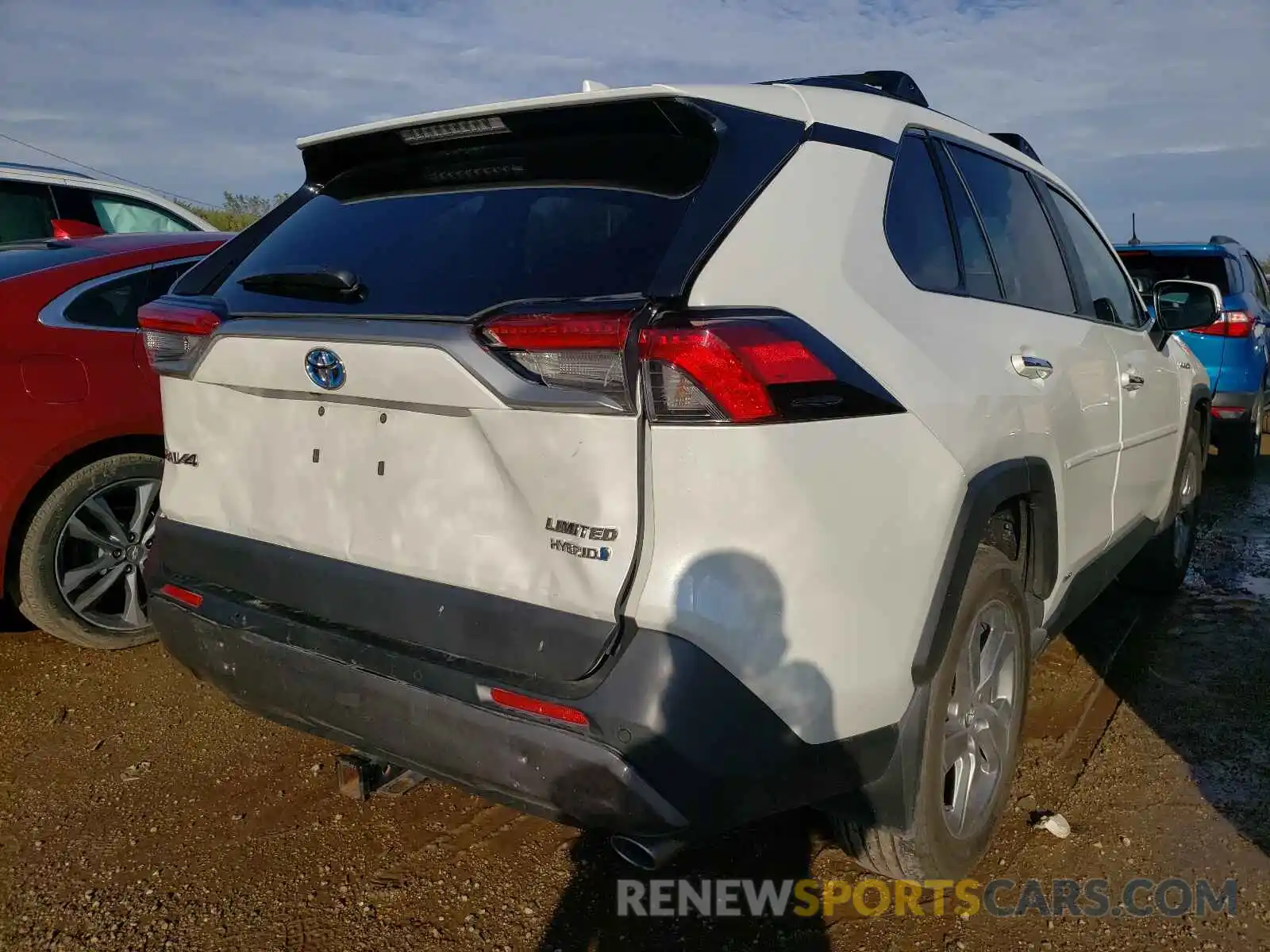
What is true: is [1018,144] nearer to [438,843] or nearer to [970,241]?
[970,241]

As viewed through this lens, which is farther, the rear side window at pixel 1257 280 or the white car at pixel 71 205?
the rear side window at pixel 1257 280

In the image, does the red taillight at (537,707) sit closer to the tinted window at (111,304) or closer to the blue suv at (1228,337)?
the tinted window at (111,304)

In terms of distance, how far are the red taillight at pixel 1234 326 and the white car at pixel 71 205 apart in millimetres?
6843

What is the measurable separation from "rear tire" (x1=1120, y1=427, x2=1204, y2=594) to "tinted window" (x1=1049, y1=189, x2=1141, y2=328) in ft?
2.92

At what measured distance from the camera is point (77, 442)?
11.2 ft

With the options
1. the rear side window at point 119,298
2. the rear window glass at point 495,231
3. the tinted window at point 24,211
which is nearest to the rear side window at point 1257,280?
the rear window glass at point 495,231

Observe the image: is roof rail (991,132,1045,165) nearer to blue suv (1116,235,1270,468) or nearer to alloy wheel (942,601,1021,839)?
alloy wheel (942,601,1021,839)

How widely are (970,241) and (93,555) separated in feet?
10.8

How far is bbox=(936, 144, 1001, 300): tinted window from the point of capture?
2.52 meters

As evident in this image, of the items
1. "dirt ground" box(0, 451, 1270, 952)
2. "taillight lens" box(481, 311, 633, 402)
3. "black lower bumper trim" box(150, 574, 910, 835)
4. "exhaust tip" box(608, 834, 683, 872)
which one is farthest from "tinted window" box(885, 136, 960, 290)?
"dirt ground" box(0, 451, 1270, 952)

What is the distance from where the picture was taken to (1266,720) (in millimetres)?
3312

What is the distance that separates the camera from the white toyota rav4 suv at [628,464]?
167cm

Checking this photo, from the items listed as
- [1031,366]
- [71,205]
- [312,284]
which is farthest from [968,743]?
[71,205]

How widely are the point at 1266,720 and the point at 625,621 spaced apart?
281 centimetres
